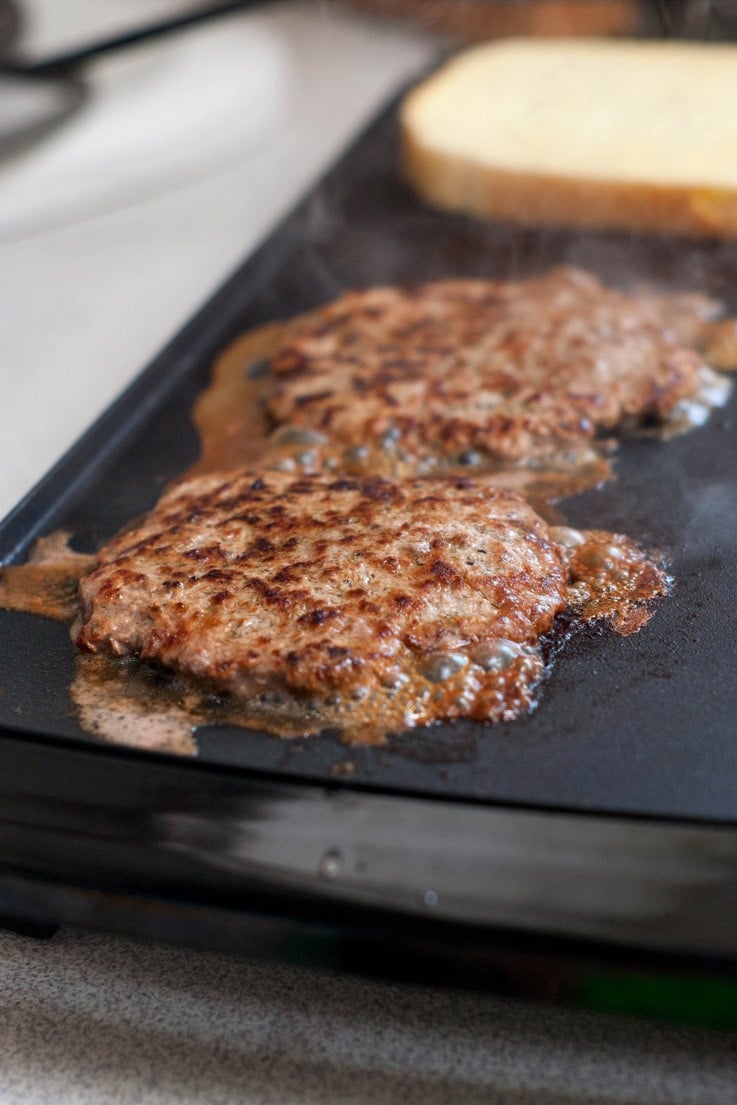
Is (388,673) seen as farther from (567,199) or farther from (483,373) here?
(567,199)

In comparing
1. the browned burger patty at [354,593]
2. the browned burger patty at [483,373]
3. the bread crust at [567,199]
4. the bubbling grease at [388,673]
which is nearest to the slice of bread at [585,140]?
the bread crust at [567,199]

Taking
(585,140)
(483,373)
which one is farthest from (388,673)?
(585,140)

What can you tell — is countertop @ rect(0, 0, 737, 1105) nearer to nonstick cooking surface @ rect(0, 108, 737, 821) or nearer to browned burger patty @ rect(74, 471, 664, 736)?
nonstick cooking surface @ rect(0, 108, 737, 821)

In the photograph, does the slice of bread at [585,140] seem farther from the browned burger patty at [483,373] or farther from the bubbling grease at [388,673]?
the bubbling grease at [388,673]

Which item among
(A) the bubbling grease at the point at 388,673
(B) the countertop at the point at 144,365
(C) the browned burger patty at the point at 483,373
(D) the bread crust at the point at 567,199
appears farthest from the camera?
(D) the bread crust at the point at 567,199

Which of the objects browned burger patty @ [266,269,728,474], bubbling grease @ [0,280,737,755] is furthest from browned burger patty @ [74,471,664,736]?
browned burger patty @ [266,269,728,474]
